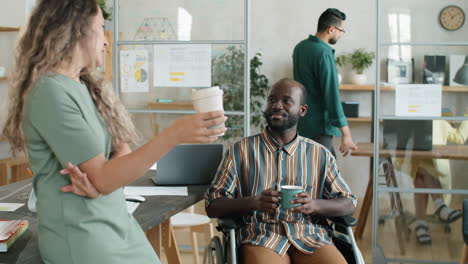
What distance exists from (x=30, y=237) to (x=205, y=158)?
3.38ft

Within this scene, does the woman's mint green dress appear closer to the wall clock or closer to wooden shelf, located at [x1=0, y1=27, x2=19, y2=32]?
the wall clock

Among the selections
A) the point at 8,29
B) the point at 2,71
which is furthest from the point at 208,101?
the point at 8,29

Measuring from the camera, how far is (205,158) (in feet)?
7.76

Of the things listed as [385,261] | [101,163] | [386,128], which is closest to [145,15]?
[386,128]

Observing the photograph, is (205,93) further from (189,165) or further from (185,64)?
(185,64)

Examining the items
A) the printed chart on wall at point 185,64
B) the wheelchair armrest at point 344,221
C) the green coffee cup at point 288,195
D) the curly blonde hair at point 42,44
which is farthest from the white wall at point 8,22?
the curly blonde hair at point 42,44

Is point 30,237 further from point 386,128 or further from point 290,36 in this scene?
point 290,36

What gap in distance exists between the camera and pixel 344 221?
217 centimetres

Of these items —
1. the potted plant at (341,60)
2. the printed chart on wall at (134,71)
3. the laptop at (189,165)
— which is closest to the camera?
the laptop at (189,165)

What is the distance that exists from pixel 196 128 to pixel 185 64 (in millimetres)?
2840

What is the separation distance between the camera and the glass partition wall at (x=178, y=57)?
150 inches

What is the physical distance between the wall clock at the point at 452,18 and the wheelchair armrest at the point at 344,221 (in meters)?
1.64

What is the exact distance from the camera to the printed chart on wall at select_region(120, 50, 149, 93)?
393cm

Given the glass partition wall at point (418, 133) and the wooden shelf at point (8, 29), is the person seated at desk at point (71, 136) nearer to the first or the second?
the glass partition wall at point (418, 133)
